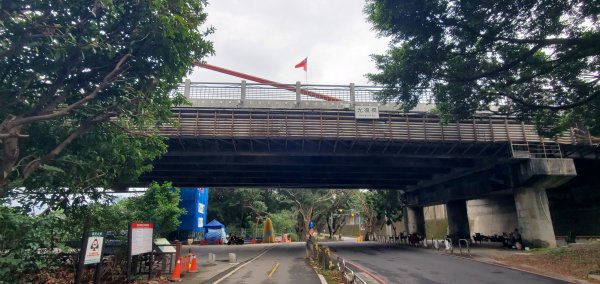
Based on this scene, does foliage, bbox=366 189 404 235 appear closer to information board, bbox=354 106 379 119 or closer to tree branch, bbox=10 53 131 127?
information board, bbox=354 106 379 119

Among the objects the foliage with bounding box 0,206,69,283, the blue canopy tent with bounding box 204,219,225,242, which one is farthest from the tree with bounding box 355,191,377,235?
the foliage with bounding box 0,206,69,283

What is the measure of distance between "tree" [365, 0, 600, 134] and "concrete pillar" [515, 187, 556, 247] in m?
9.31

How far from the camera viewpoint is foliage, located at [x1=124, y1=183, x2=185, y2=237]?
15.8 m

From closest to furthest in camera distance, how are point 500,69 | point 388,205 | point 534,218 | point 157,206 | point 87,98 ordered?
point 87,98 → point 500,69 → point 157,206 → point 534,218 → point 388,205

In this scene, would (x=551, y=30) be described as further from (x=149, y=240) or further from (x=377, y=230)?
(x=377, y=230)

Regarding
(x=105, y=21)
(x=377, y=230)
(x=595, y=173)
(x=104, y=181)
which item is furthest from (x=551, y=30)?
(x=377, y=230)

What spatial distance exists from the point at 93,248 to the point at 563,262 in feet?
61.6

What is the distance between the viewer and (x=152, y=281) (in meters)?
12.2

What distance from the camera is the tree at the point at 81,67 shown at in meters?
7.08

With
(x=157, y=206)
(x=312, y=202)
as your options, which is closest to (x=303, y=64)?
(x=157, y=206)

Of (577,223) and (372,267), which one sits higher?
(577,223)

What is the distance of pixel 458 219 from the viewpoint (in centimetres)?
3391

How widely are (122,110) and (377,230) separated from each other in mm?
54904

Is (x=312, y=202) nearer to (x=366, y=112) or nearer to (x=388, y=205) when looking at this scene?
(x=388, y=205)
